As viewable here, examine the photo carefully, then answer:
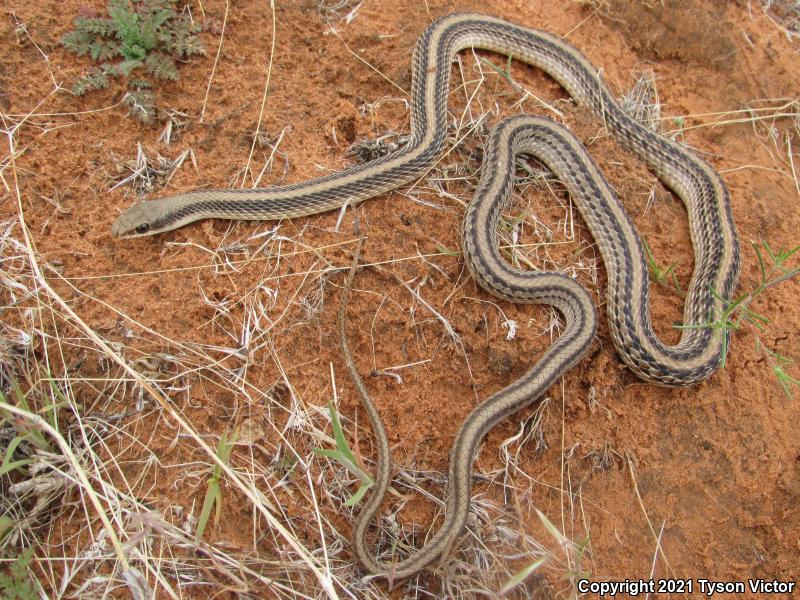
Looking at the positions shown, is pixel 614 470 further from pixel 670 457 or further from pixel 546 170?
pixel 546 170

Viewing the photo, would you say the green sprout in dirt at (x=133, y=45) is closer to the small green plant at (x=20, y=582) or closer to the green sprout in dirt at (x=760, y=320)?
the small green plant at (x=20, y=582)

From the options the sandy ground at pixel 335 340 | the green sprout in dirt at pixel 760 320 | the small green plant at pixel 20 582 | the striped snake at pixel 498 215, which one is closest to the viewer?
the small green plant at pixel 20 582

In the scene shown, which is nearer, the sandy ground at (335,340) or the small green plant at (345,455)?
the small green plant at (345,455)

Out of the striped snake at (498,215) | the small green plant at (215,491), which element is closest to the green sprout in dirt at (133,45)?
the striped snake at (498,215)

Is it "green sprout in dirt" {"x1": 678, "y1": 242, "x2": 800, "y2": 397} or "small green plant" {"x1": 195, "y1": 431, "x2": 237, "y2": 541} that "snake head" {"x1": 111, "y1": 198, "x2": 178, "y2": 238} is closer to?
→ "small green plant" {"x1": 195, "y1": 431, "x2": 237, "y2": 541}

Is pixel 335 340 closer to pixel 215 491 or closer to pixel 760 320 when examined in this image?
pixel 215 491

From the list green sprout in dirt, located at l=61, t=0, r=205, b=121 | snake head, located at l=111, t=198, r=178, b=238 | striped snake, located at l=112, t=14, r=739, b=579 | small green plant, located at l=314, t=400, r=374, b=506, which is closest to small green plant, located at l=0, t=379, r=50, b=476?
snake head, located at l=111, t=198, r=178, b=238

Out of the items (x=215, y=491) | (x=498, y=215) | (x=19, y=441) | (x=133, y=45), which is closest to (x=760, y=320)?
(x=498, y=215)
